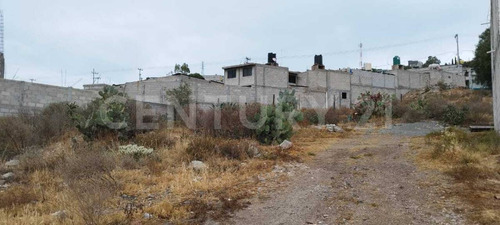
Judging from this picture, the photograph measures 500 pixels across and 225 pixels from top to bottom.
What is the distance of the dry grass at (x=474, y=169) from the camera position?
486cm

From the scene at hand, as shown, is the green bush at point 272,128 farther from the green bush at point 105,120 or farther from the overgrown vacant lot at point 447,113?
the overgrown vacant lot at point 447,113

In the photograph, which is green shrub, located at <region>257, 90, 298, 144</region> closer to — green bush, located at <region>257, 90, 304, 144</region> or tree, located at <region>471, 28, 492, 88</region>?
green bush, located at <region>257, 90, 304, 144</region>

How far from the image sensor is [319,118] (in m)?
19.6

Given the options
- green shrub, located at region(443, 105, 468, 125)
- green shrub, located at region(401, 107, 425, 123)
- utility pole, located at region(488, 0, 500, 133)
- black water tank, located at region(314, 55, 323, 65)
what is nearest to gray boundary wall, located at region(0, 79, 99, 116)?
utility pole, located at region(488, 0, 500, 133)

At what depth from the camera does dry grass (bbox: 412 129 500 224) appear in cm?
486

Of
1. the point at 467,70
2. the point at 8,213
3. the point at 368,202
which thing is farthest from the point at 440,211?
the point at 467,70

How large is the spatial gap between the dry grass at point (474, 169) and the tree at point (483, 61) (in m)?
25.3

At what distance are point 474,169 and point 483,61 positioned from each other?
30.0 m

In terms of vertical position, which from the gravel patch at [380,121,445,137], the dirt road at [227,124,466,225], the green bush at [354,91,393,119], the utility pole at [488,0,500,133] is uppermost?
the utility pole at [488,0,500,133]

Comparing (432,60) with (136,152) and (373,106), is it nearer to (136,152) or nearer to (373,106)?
(373,106)

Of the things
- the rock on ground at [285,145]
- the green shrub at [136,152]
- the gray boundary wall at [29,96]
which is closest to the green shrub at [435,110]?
the rock on ground at [285,145]

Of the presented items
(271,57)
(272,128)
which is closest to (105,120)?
(272,128)

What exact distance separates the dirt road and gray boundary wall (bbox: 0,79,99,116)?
1266cm

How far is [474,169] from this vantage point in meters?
6.89
